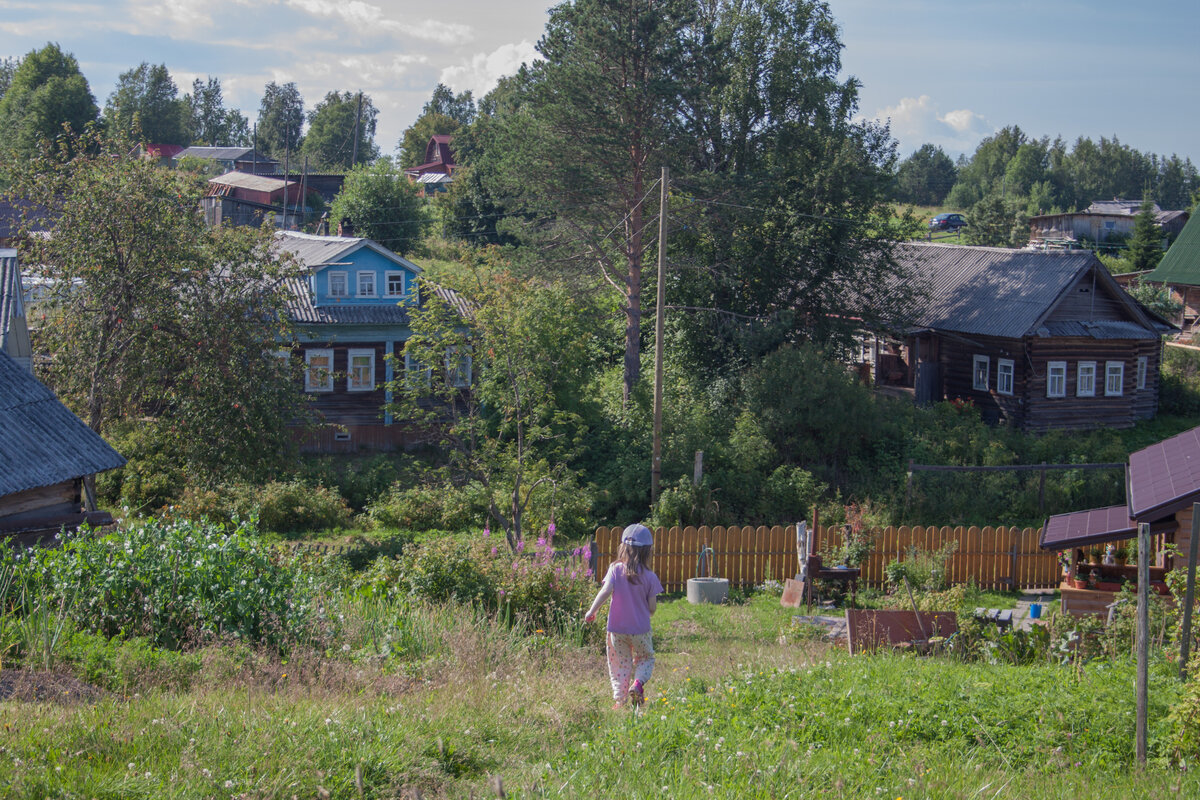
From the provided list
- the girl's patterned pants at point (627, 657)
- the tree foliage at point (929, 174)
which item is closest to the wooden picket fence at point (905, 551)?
the girl's patterned pants at point (627, 657)

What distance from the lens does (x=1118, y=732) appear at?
20.5 feet

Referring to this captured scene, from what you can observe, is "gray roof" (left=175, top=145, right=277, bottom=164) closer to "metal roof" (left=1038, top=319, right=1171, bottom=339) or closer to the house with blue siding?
the house with blue siding

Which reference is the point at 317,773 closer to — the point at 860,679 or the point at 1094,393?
the point at 860,679

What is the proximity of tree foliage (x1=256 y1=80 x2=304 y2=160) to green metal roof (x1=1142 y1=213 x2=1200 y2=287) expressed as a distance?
294 ft

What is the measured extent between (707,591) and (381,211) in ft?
127

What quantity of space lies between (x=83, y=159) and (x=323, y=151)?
83.8 metres

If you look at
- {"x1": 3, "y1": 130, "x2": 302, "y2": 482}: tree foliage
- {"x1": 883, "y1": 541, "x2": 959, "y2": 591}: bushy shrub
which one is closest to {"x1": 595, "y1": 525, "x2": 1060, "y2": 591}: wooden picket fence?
{"x1": 883, "y1": 541, "x2": 959, "y2": 591}: bushy shrub

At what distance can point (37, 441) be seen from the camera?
40.2 ft

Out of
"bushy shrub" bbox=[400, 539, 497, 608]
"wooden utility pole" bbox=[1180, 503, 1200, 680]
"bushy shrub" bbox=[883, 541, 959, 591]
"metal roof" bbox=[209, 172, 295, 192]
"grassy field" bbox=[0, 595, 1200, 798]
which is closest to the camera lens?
"grassy field" bbox=[0, 595, 1200, 798]

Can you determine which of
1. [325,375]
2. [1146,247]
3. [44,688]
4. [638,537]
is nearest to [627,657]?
[638,537]

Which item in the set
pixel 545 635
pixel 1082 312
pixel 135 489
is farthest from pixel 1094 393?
pixel 135 489

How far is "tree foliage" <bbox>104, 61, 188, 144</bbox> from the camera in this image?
90250 mm

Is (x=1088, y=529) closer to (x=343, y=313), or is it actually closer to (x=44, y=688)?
(x=44, y=688)

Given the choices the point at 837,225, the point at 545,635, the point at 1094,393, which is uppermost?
the point at 837,225
